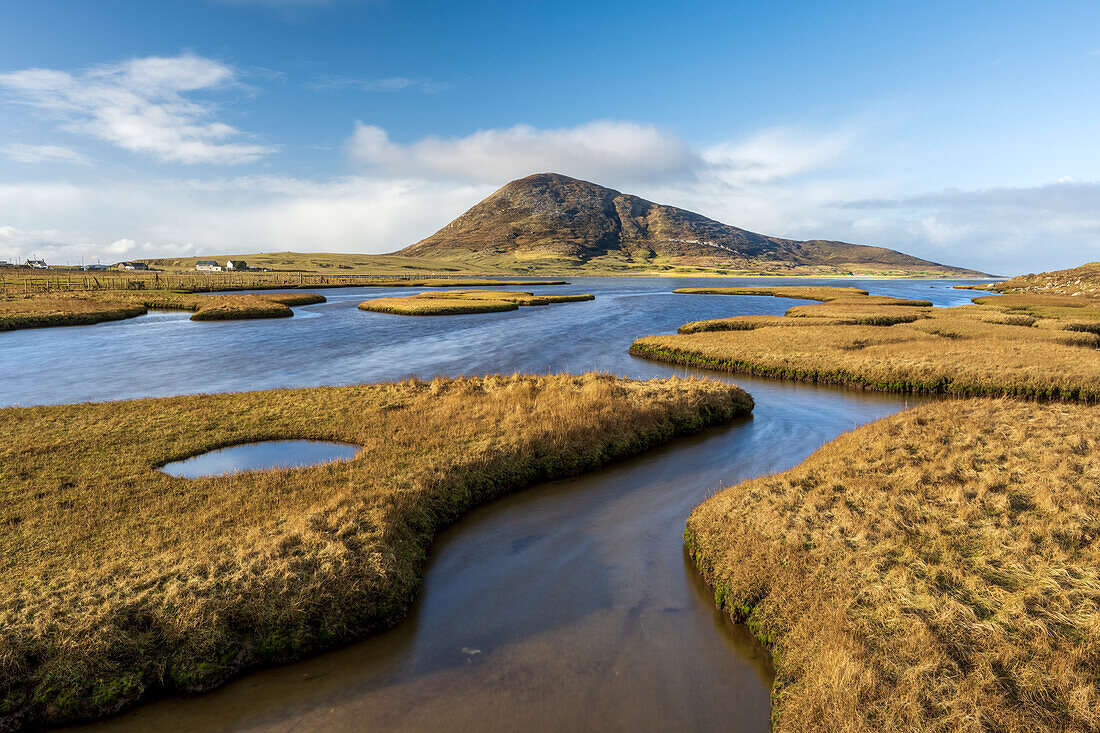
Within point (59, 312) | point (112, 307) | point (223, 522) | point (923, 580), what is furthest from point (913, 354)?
point (112, 307)

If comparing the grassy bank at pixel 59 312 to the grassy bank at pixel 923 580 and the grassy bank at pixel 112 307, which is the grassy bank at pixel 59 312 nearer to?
the grassy bank at pixel 112 307

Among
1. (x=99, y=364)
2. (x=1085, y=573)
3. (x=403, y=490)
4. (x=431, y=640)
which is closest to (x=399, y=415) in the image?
(x=403, y=490)

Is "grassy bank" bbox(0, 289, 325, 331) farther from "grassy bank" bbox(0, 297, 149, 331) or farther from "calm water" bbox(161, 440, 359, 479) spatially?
"calm water" bbox(161, 440, 359, 479)

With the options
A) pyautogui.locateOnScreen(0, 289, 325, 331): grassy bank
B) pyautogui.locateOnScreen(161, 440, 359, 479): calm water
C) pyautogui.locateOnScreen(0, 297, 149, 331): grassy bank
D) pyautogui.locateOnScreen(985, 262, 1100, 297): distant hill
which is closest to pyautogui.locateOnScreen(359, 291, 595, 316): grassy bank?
pyautogui.locateOnScreen(0, 289, 325, 331): grassy bank

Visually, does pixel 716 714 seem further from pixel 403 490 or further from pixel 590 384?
pixel 590 384

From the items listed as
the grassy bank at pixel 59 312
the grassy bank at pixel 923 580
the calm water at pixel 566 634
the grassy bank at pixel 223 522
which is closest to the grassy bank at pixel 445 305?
the grassy bank at pixel 59 312

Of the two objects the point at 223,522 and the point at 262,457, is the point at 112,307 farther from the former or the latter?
the point at 223,522

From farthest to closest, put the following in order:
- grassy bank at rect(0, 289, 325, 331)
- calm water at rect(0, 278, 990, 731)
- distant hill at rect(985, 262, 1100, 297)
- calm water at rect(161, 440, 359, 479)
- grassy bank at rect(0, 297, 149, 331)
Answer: distant hill at rect(985, 262, 1100, 297), grassy bank at rect(0, 289, 325, 331), grassy bank at rect(0, 297, 149, 331), calm water at rect(161, 440, 359, 479), calm water at rect(0, 278, 990, 731)
